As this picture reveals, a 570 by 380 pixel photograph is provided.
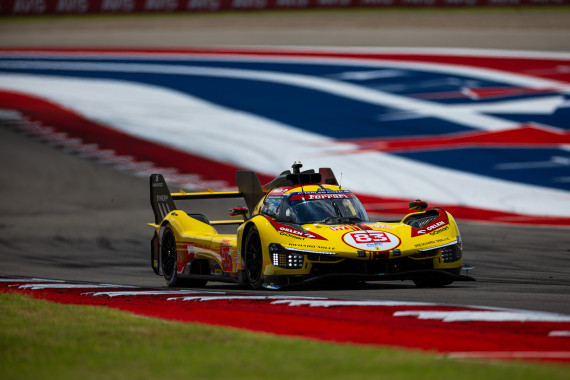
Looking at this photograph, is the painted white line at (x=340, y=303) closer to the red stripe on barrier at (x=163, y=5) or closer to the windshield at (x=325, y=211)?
the windshield at (x=325, y=211)

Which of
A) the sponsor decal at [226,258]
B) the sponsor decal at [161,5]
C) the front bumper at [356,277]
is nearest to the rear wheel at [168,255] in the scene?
the sponsor decal at [226,258]

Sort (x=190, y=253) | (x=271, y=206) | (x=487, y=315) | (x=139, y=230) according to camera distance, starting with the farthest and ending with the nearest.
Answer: (x=139, y=230), (x=190, y=253), (x=271, y=206), (x=487, y=315)

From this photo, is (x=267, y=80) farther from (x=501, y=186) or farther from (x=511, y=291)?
(x=511, y=291)

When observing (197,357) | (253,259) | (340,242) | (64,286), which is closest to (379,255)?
(340,242)

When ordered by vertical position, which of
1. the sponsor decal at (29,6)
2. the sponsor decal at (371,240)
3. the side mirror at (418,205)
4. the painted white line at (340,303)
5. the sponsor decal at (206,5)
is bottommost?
the painted white line at (340,303)

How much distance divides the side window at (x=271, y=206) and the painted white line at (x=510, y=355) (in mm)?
6235

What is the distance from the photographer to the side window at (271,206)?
12520mm

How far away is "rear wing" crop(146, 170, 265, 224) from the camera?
1424 centimetres

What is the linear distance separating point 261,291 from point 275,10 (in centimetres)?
3408

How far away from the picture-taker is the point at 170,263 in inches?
572

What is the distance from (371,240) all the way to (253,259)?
1.55 metres

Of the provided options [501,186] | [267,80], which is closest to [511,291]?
[501,186]

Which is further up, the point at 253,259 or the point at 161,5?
the point at 161,5

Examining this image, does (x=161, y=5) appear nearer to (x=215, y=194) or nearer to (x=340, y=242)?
(x=215, y=194)
